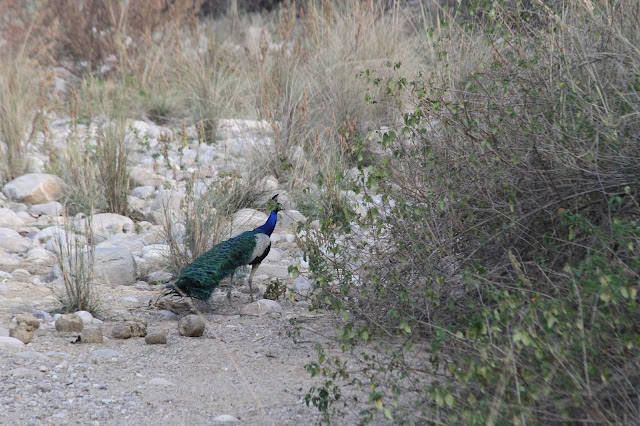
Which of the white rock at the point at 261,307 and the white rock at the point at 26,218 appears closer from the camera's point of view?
the white rock at the point at 261,307

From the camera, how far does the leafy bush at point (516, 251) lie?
2148mm

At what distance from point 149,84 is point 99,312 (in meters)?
5.09

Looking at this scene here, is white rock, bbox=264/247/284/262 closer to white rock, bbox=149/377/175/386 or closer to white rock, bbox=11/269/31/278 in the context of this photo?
white rock, bbox=11/269/31/278

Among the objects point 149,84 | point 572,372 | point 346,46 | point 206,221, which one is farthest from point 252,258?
point 149,84

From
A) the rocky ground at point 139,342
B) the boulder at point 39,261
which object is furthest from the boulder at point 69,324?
the boulder at point 39,261

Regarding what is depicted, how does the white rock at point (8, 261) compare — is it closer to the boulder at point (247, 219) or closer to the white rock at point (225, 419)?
the boulder at point (247, 219)

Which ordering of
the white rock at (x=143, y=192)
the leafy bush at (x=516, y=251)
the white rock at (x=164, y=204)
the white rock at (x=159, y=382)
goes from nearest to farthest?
the leafy bush at (x=516, y=251) → the white rock at (x=159, y=382) → the white rock at (x=164, y=204) → the white rock at (x=143, y=192)

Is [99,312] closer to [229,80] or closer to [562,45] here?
[562,45]

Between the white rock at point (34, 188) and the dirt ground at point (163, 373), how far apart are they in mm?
2041

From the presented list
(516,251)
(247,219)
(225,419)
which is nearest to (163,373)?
(225,419)

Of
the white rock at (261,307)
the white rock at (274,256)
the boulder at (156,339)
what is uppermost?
the boulder at (156,339)

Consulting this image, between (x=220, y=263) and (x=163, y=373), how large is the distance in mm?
817

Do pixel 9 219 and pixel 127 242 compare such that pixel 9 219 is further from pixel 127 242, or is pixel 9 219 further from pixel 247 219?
pixel 247 219

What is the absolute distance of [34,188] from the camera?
6055 mm
